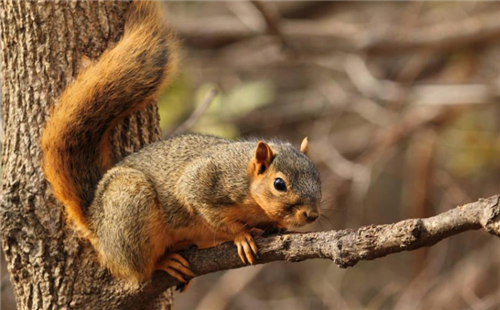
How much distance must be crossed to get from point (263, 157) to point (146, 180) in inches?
11.1

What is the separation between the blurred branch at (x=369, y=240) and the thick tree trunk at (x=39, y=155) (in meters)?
0.31

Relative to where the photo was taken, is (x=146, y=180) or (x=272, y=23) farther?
(x=272, y=23)

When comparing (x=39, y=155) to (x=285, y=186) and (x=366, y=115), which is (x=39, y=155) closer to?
(x=285, y=186)

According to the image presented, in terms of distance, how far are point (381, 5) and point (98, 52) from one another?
Result: 3099 millimetres

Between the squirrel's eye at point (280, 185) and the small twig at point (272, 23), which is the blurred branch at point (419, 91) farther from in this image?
the squirrel's eye at point (280, 185)

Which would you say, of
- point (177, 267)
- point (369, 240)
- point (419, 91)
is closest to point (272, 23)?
point (419, 91)

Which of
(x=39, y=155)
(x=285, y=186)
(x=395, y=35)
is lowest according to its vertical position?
(x=39, y=155)

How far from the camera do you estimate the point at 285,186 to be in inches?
67.4

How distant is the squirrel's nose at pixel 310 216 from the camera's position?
1.66 metres

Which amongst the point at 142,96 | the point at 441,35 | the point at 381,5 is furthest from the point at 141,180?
the point at 381,5

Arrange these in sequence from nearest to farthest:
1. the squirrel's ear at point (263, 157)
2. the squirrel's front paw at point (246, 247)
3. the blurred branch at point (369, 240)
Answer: the blurred branch at point (369, 240), the squirrel's front paw at point (246, 247), the squirrel's ear at point (263, 157)

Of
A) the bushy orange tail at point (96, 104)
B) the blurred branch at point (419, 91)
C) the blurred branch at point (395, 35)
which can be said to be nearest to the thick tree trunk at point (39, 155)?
the bushy orange tail at point (96, 104)

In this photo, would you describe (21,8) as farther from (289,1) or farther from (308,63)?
(289,1)

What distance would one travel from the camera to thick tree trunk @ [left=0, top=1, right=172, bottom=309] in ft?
5.59
